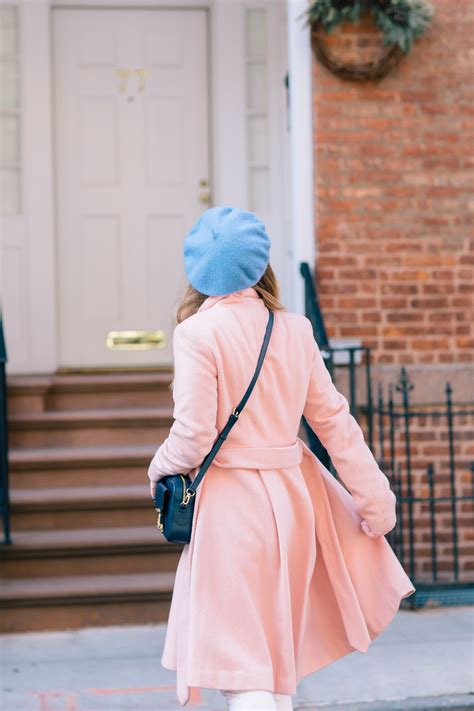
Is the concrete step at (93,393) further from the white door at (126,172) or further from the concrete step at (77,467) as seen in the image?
the white door at (126,172)

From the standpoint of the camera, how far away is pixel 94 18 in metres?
6.80

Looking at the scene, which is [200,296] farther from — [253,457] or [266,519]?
[266,519]

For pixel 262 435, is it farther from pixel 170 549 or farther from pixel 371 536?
pixel 170 549

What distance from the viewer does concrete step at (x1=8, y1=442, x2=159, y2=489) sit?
5672 mm

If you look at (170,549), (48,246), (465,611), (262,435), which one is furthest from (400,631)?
(48,246)

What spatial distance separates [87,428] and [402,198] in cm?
229

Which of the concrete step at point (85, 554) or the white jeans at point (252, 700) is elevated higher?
the white jeans at point (252, 700)

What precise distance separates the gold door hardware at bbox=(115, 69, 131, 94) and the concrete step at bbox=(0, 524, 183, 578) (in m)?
3.05

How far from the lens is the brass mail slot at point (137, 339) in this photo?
6867mm

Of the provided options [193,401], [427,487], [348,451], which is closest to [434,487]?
[427,487]

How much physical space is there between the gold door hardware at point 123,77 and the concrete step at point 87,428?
7.40 ft

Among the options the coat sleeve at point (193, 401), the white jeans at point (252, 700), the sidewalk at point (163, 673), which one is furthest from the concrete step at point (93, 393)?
the white jeans at point (252, 700)

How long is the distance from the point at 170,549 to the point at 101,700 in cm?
132

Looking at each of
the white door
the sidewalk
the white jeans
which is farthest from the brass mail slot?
the white jeans
